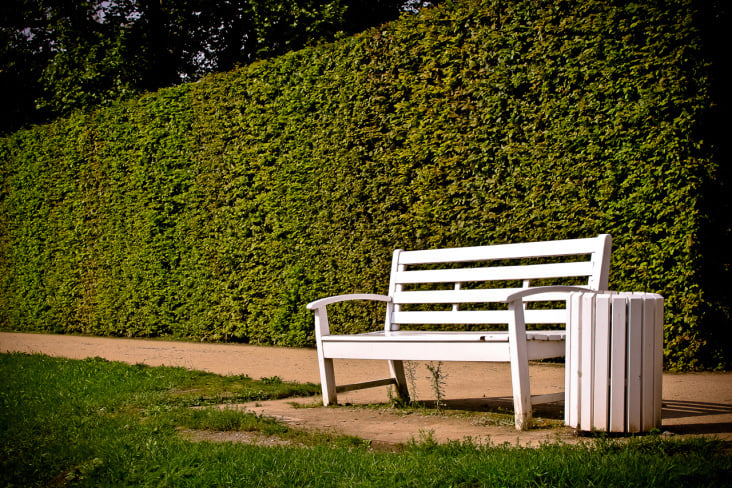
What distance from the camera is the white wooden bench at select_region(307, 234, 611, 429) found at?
3746 mm

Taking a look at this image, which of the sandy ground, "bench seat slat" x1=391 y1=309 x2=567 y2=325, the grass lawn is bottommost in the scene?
the sandy ground

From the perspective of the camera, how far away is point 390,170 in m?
7.73

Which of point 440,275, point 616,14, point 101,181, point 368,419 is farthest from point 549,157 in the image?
point 101,181

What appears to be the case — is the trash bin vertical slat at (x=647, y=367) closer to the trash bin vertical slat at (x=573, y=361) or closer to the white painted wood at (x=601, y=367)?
the white painted wood at (x=601, y=367)

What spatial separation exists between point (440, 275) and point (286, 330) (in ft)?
13.9

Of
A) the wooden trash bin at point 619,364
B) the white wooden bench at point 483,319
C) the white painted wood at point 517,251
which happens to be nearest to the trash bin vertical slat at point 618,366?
the wooden trash bin at point 619,364

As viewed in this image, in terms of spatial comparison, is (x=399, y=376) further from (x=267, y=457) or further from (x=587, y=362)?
(x=267, y=457)

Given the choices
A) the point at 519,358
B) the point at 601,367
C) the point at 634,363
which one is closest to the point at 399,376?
the point at 519,358

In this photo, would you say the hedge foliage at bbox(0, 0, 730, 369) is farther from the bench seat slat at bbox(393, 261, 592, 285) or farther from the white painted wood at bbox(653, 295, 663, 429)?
the white painted wood at bbox(653, 295, 663, 429)

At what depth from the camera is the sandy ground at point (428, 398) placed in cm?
378

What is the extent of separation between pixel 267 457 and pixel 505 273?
2194 mm

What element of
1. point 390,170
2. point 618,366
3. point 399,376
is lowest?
point 399,376

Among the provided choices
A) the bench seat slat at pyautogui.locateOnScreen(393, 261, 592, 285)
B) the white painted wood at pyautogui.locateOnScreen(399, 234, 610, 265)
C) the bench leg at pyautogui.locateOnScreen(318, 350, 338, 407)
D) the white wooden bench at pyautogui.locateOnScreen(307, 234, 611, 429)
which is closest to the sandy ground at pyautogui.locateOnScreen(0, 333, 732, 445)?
the bench leg at pyautogui.locateOnScreen(318, 350, 338, 407)

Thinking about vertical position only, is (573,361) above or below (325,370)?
above
